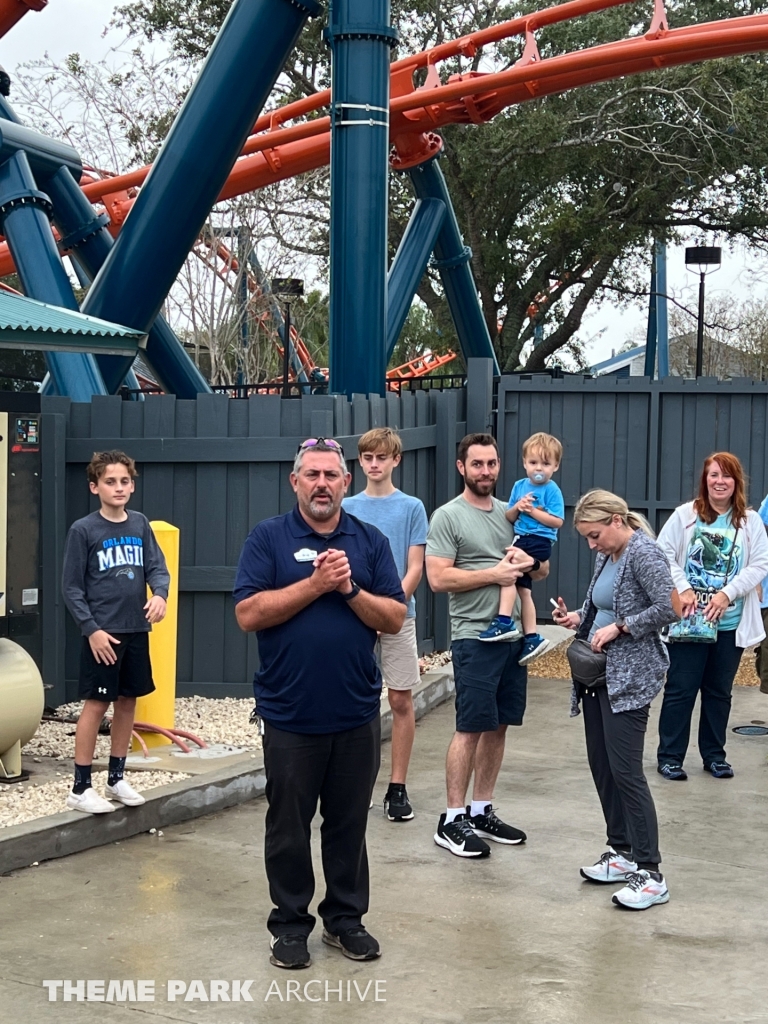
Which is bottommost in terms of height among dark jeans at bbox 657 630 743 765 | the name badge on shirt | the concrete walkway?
the concrete walkway

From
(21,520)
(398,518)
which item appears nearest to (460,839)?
(398,518)

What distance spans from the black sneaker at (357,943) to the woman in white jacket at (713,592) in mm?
3145

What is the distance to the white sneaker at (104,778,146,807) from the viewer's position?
20.2 feet

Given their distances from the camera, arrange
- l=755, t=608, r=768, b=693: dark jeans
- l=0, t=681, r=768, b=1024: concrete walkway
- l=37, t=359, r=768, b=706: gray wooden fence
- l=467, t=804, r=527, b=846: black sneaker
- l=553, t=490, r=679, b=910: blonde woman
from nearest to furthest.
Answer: l=0, t=681, r=768, b=1024: concrete walkway
l=553, t=490, r=679, b=910: blonde woman
l=467, t=804, r=527, b=846: black sneaker
l=755, t=608, r=768, b=693: dark jeans
l=37, t=359, r=768, b=706: gray wooden fence

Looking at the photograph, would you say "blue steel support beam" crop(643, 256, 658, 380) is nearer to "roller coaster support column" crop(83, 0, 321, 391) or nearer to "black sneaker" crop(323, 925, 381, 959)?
"roller coaster support column" crop(83, 0, 321, 391)

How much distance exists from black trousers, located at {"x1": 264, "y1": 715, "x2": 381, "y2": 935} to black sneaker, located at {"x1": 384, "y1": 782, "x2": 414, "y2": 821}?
5.72 feet

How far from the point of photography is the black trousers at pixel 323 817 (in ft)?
15.1

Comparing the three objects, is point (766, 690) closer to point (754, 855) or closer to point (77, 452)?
point (754, 855)

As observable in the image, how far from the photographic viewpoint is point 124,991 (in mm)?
4395

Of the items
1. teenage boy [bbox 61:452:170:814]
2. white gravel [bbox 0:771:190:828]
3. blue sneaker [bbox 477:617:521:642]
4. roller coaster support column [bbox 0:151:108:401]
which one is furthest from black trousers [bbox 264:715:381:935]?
roller coaster support column [bbox 0:151:108:401]

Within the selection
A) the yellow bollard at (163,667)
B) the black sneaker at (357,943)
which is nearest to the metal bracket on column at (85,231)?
the yellow bollard at (163,667)

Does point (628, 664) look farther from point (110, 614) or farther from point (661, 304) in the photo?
point (661, 304)

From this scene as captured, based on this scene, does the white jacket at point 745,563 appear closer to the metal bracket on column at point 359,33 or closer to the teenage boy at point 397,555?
the teenage boy at point 397,555

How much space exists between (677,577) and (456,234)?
1084cm
